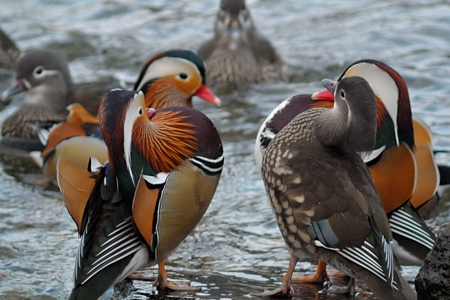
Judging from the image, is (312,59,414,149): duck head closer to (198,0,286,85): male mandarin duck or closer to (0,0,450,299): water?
(0,0,450,299): water

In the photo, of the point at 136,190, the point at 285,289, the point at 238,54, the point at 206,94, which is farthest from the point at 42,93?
the point at 285,289

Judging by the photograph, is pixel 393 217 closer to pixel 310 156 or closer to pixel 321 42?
pixel 310 156

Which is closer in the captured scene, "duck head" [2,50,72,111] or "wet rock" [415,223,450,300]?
"wet rock" [415,223,450,300]

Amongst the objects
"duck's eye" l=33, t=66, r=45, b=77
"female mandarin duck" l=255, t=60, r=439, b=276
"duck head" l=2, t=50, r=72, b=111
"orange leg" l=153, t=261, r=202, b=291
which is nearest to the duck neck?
"female mandarin duck" l=255, t=60, r=439, b=276

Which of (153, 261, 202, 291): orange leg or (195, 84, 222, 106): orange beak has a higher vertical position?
(153, 261, 202, 291): orange leg

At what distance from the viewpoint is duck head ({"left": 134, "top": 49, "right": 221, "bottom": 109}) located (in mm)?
7297

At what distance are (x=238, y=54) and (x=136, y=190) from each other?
18.8ft

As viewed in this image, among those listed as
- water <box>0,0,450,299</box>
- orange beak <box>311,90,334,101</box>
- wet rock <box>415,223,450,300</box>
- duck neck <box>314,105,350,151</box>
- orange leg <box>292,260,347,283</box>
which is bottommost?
water <box>0,0,450,299</box>

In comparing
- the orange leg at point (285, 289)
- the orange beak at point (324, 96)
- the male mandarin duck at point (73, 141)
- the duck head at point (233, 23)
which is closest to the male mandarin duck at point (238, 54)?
the duck head at point (233, 23)

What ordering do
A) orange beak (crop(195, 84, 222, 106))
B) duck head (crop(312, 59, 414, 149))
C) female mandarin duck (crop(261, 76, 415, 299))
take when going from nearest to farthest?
female mandarin duck (crop(261, 76, 415, 299))
duck head (crop(312, 59, 414, 149))
orange beak (crop(195, 84, 222, 106))

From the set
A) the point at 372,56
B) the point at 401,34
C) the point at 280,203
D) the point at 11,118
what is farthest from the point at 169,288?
the point at 401,34

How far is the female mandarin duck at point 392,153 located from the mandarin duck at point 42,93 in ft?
9.98

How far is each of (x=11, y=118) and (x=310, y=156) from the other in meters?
4.51

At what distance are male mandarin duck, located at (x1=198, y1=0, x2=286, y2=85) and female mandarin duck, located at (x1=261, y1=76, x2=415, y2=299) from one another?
17.3 feet
